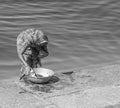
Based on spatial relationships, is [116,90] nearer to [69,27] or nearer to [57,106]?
[57,106]

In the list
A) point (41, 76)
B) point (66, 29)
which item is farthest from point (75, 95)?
point (66, 29)

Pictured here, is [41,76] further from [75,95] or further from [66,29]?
[66,29]

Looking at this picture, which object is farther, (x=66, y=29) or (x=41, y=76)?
(x=66, y=29)

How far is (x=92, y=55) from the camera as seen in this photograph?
34.6 ft

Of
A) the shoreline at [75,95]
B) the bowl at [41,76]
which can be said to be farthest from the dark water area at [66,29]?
the shoreline at [75,95]

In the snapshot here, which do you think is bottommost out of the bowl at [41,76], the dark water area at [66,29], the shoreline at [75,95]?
the dark water area at [66,29]

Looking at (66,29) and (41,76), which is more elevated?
(41,76)

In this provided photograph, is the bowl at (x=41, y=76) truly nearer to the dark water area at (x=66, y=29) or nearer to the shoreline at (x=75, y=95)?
the shoreline at (x=75, y=95)

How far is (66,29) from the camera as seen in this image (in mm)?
12008

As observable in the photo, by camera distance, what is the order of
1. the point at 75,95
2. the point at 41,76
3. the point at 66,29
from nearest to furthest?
the point at 75,95, the point at 41,76, the point at 66,29

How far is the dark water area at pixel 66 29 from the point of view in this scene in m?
10.1

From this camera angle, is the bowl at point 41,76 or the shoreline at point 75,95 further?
the bowl at point 41,76

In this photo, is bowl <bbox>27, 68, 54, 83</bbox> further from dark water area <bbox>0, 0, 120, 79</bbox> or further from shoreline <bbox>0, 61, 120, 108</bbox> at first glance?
dark water area <bbox>0, 0, 120, 79</bbox>

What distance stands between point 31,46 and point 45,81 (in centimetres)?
58
